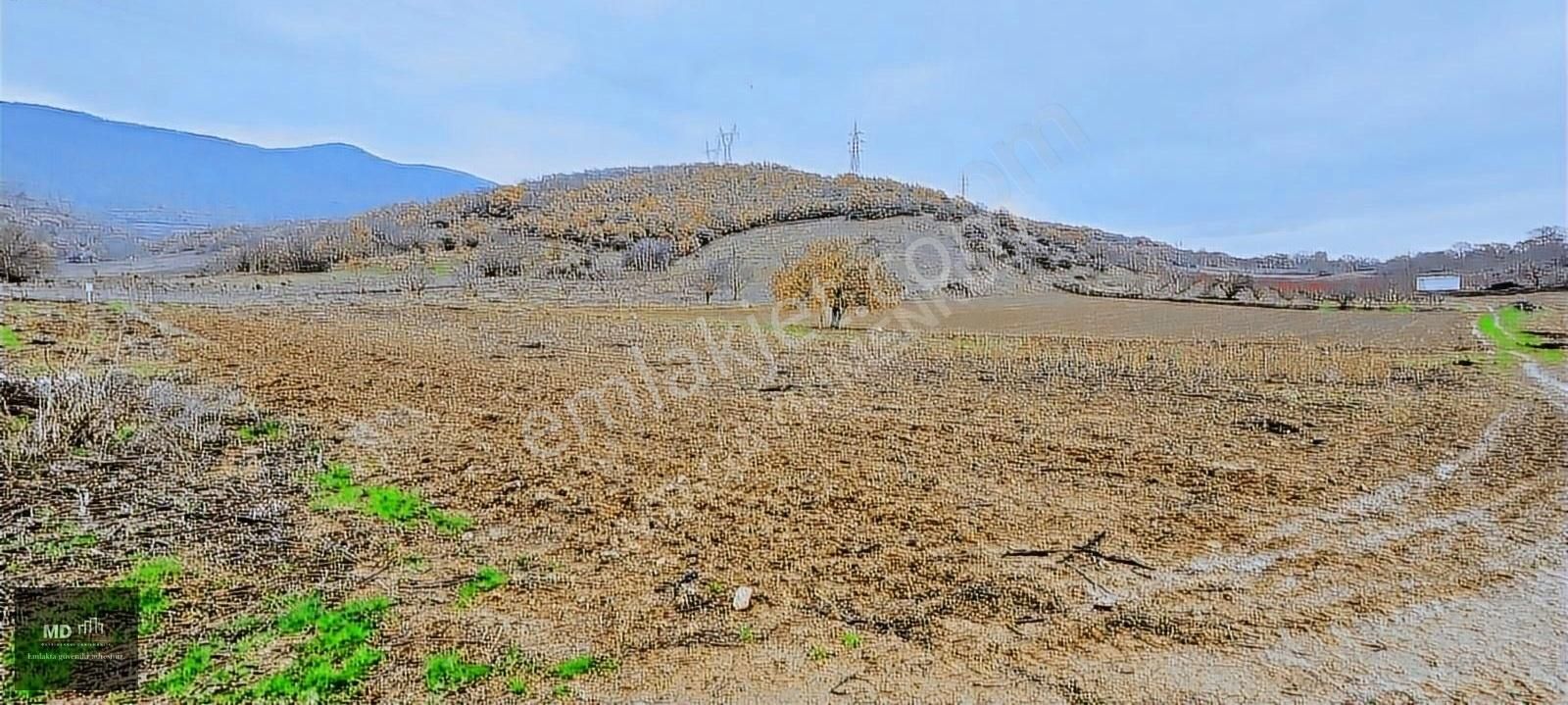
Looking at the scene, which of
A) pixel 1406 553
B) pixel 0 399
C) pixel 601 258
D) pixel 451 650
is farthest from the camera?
pixel 601 258

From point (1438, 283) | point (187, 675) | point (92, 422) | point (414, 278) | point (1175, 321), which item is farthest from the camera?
point (1438, 283)

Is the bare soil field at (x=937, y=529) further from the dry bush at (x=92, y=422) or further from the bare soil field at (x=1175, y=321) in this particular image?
the bare soil field at (x=1175, y=321)

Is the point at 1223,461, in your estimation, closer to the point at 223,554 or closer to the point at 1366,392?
the point at 1366,392

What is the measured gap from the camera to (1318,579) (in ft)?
18.0

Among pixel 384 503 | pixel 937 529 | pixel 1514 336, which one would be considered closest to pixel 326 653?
pixel 384 503

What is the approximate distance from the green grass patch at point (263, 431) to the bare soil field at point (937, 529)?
14.7 inches

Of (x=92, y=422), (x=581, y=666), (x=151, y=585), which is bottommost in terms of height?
(x=581, y=666)

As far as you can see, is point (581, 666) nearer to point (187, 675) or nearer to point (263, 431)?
point (187, 675)

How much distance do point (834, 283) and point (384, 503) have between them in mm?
19971

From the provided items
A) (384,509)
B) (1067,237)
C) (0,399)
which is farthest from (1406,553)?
(1067,237)

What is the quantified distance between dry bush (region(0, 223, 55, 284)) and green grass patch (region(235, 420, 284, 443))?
75.3 feet

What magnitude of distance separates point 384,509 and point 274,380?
6.30m

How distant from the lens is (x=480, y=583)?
531cm

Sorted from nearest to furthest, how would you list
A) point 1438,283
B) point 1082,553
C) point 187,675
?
point 187,675 → point 1082,553 → point 1438,283
